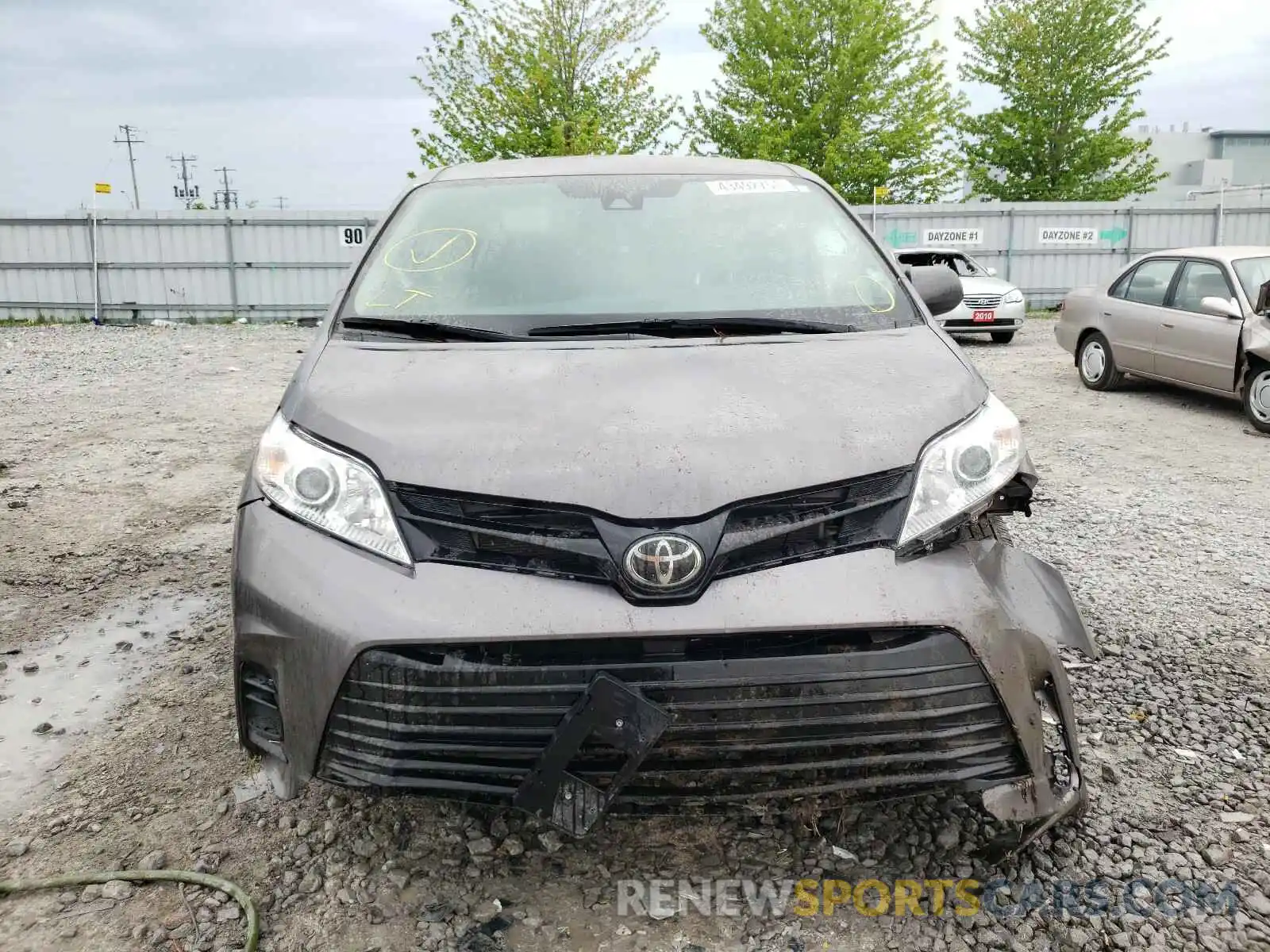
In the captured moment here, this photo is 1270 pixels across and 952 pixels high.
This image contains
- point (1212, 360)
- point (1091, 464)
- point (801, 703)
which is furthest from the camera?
point (1212, 360)

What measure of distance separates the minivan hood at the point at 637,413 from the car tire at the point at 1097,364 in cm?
813

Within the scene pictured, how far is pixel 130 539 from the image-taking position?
496cm

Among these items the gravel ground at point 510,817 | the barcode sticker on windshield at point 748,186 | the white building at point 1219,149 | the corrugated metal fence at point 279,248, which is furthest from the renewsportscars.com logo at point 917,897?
the white building at point 1219,149

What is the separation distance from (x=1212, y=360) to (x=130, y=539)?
819cm

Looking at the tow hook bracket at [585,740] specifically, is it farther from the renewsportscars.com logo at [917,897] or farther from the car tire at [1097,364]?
the car tire at [1097,364]

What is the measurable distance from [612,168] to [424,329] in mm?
1128

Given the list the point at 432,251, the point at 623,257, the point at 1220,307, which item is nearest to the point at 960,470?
the point at 623,257

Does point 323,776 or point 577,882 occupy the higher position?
point 323,776

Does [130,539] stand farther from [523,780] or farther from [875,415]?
[875,415]

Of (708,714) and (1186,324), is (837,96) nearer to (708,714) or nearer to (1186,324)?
(1186,324)

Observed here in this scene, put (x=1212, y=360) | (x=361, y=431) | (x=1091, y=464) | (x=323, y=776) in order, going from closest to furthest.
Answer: (x=323, y=776) → (x=361, y=431) → (x=1091, y=464) → (x=1212, y=360)

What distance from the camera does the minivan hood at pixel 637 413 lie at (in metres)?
1.97

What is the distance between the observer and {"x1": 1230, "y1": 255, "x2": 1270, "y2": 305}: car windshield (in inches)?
321

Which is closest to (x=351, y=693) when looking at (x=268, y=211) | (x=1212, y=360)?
(x=1212, y=360)
